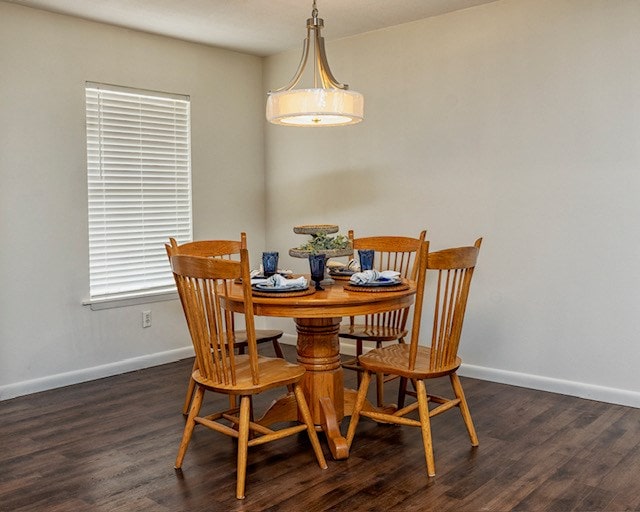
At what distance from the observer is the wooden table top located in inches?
108

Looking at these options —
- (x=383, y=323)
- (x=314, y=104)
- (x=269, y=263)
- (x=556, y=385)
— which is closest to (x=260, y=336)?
(x=269, y=263)

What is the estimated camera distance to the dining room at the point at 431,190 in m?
3.62

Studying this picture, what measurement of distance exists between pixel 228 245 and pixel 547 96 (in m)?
2.11

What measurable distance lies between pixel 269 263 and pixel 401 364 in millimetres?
822

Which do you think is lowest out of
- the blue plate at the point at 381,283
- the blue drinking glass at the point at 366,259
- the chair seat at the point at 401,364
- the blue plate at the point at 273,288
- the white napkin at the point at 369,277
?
the chair seat at the point at 401,364

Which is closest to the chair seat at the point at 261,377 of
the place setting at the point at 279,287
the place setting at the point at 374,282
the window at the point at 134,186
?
the place setting at the point at 279,287

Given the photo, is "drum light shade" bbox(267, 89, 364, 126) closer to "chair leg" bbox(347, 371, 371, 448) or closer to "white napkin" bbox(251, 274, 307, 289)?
"white napkin" bbox(251, 274, 307, 289)

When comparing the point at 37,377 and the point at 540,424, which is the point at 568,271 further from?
the point at 37,377

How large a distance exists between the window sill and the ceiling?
1.85 m

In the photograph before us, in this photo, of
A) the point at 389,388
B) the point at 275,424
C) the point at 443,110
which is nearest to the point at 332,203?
the point at 443,110

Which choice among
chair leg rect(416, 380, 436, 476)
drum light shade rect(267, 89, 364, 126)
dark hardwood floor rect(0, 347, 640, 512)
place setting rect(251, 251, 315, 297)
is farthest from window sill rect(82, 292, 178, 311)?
chair leg rect(416, 380, 436, 476)

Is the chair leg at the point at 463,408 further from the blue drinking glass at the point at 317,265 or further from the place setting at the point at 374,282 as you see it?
the blue drinking glass at the point at 317,265

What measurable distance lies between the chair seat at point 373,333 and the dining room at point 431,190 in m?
0.45

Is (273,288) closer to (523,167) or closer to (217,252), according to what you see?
(217,252)
